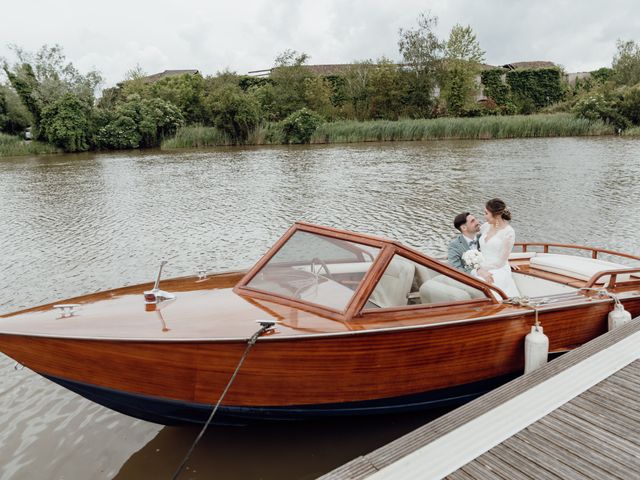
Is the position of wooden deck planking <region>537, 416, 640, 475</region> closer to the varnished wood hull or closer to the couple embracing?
the varnished wood hull

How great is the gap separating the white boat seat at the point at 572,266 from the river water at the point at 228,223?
2098mm

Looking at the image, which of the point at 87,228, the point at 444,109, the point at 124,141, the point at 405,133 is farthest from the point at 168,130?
the point at 87,228

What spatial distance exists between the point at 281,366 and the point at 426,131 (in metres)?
30.3

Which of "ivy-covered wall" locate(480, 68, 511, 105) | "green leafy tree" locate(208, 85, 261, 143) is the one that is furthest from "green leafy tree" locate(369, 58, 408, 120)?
"green leafy tree" locate(208, 85, 261, 143)

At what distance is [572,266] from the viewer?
17.1ft

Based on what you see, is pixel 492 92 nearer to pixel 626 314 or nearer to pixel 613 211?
pixel 613 211

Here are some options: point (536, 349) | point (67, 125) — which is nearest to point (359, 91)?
point (67, 125)

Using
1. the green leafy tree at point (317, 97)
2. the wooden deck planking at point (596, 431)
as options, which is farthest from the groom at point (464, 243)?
the green leafy tree at point (317, 97)

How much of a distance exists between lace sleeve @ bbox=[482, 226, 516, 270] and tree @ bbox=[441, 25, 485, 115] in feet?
130

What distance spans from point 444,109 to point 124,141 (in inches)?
1029

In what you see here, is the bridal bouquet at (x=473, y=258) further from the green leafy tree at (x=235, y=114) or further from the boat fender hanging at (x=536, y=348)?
the green leafy tree at (x=235, y=114)

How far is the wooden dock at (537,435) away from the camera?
2676mm

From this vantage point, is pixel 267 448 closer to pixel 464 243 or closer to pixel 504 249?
pixel 464 243

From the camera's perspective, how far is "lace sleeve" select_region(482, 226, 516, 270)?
489 centimetres
